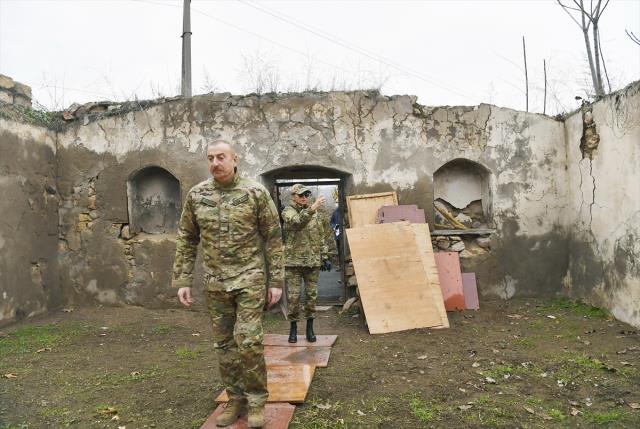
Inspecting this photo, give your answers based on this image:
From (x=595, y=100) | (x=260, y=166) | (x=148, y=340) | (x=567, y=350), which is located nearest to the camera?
(x=567, y=350)

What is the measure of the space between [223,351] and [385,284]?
11.0ft

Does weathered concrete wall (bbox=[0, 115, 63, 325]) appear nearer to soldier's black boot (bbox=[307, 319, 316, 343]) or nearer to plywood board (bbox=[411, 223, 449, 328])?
soldier's black boot (bbox=[307, 319, 316, 343])

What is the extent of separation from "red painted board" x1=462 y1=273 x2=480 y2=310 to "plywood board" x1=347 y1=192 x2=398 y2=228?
4.95ft

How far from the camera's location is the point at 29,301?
23.7ft

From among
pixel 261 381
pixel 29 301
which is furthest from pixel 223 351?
pixel 29 301

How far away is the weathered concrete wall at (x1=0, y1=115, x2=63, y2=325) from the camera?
6.84 meters

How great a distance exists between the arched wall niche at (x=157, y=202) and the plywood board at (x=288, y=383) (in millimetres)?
4033

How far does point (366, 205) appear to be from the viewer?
7.61 m

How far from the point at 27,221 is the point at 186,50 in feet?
22.9

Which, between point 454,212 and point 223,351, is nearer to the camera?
point 223,351

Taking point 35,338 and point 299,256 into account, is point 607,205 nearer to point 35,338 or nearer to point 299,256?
point 299,256

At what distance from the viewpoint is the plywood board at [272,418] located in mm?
3611

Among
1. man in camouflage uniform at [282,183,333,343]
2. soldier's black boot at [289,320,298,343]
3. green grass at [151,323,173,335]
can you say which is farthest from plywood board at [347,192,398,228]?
green grass at [151,323,173,335]

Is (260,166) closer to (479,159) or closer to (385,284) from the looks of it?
(385,284)
